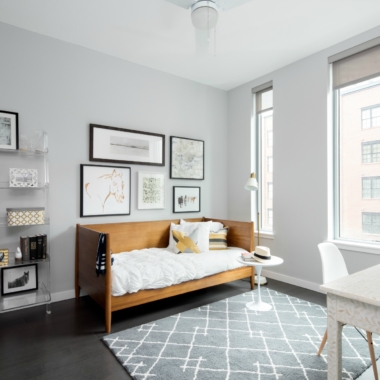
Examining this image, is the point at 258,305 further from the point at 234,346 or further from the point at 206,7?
the point at 206,7

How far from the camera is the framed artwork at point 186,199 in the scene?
3.96 meters

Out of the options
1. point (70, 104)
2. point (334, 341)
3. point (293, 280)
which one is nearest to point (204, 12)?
point (70, 104)

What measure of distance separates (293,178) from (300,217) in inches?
20.0

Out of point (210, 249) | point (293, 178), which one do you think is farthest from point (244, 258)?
point (293, 178)

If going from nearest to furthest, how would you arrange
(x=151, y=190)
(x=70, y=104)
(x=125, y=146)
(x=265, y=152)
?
(x=70, y=104) < (x=125, y=146) < (x=151, y=190) < (x=265, y=152)

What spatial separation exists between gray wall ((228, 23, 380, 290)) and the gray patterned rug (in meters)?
0.83

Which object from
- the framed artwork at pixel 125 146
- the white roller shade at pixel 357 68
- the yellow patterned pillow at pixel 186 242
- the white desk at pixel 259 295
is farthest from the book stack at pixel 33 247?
the white roller shade at pixel 357 68

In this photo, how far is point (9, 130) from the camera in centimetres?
275

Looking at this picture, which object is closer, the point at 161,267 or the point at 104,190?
the point at 161,267

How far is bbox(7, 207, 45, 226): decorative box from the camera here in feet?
8.50

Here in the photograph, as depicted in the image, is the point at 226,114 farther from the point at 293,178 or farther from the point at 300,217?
the point at 300,217

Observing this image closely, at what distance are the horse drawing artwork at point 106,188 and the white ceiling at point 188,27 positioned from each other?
1.50m

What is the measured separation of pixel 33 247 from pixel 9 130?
46.1 inches

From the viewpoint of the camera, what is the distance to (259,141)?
4.23 metres
